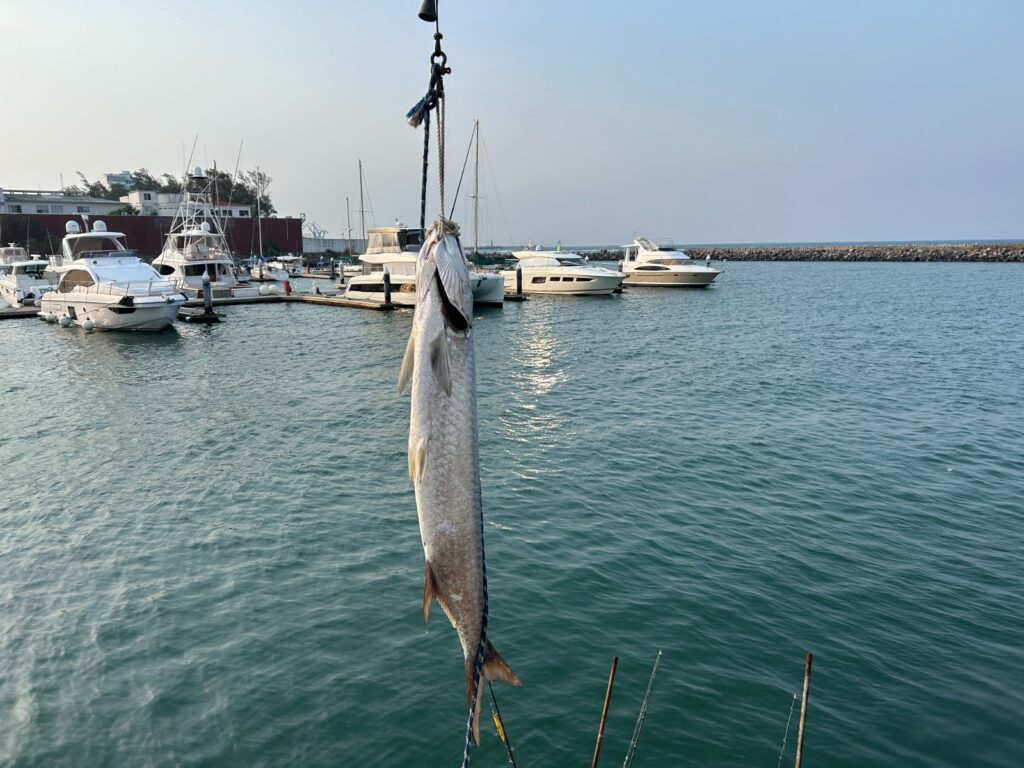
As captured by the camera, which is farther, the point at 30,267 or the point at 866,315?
the point at 30,267

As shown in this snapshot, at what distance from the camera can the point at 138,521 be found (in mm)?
11672

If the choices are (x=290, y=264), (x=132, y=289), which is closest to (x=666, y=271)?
(x=290, y=264)

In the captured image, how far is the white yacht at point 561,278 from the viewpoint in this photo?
58.8 meters

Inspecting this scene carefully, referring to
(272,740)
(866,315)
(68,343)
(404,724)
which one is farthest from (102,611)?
(866,315)

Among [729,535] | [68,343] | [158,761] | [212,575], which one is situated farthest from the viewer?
[68,343]

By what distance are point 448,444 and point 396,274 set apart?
1743 inches

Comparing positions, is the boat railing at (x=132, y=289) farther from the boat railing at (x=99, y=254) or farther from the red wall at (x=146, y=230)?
the red wall at (x=146, y=230)

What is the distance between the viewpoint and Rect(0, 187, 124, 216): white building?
75625mm

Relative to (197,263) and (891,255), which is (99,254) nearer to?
(197,263)

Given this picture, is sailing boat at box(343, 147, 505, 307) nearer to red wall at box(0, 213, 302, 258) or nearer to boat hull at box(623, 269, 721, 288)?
boat hull at box(623, 269, 721, 288)

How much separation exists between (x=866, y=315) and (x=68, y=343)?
51499 millimetres

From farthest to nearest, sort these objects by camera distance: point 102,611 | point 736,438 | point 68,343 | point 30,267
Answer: point 30,267 < point 68,343 < point 736,438 < point 102,611

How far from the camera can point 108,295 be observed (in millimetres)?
34438

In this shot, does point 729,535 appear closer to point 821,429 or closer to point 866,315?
point 821,429
